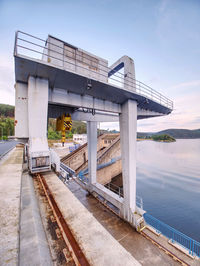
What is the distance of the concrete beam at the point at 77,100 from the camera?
5.97m

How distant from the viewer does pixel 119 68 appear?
9430 mm

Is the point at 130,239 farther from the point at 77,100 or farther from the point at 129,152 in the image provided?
the point at 77,100

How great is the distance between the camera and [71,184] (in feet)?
43.0

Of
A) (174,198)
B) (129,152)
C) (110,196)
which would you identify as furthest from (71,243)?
(174,198)

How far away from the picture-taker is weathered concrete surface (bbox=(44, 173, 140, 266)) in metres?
1.79

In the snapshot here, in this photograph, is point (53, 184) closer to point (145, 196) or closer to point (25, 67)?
point (25, 67)

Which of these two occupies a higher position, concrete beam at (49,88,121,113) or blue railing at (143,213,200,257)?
concrete beam at (49,88,121,113)

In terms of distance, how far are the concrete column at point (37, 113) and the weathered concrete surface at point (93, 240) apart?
2675 millimetres

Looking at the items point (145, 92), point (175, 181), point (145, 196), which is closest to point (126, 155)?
point (145, 92)

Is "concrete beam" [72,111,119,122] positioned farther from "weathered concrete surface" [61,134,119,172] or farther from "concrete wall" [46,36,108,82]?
"weathered concrete surface" [61,134,119,172]

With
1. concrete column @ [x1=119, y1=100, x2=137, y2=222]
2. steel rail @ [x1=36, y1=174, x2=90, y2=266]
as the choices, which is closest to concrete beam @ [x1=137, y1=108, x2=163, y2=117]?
concrete column @ [x1=119, y1=100, x2=137, y2=222]

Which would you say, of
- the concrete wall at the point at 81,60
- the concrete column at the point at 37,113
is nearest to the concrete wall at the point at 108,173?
the concrete column at the point at 37,113

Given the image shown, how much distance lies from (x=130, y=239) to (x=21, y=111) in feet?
30.6

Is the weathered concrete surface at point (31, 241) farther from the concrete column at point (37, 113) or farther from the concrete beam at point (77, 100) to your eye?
the concrete beam at point (77, 100)
